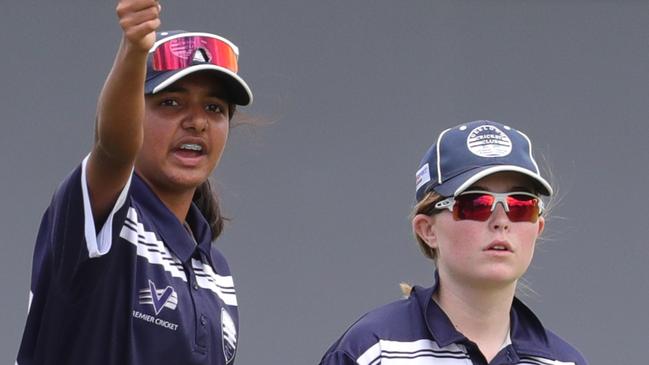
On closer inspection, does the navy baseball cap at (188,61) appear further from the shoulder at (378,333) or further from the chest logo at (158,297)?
the shoulder at (378,333)

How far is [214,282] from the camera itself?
9.44 ft

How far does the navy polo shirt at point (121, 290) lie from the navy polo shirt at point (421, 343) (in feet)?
0.94

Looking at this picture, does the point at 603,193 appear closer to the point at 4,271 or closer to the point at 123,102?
the point at 4,271

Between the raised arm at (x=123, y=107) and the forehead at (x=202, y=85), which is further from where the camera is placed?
the forehead at (x=202, y=85)

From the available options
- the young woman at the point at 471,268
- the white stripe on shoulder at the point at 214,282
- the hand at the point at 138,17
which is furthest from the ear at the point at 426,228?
the hand at the point at 138,17

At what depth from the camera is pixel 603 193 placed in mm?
5148

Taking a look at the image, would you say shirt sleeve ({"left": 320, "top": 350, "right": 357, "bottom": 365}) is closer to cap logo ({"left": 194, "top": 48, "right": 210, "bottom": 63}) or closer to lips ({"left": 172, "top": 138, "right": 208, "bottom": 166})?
lips ({"left": 172, "top": 138, "right": 208, "bottom": 166})

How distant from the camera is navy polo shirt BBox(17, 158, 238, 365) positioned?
7.57ft

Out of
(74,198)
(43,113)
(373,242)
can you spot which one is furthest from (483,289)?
(43,113)

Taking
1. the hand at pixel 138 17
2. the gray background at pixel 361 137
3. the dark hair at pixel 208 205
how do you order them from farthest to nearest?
the gray background at pixel 361 137 < the dark hair at pixel 208 205 < the hand at pixel 138 17

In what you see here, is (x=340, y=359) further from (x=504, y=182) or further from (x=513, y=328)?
(x=504, y=182)

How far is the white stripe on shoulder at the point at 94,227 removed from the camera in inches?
89.2

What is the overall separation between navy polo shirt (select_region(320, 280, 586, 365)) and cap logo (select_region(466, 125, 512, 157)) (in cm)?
33

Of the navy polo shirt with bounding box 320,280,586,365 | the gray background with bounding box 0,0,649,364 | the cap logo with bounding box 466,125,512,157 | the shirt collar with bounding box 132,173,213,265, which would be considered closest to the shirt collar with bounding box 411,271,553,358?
the navy polo shirt with bounding box 320,280,586,365
